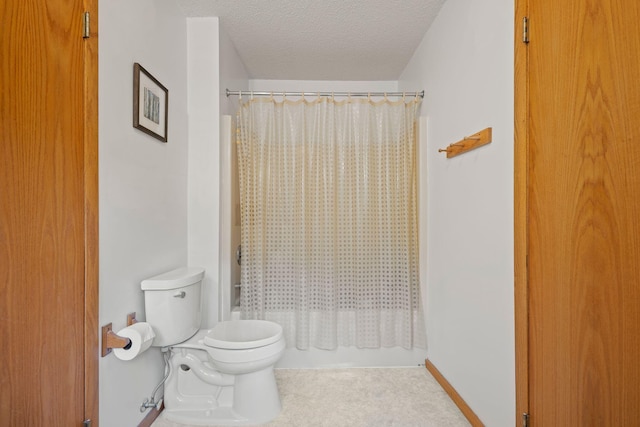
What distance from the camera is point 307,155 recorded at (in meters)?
2.52

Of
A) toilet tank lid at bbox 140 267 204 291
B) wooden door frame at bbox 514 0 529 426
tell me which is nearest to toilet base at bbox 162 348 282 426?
toilet tank lid at bbox 140 267 204 291

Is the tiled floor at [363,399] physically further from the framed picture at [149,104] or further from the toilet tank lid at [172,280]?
the framed picture at [149,104]

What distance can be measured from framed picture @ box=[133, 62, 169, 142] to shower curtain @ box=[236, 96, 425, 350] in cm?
66

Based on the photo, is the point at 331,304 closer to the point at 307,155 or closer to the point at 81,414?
the point at 307,155

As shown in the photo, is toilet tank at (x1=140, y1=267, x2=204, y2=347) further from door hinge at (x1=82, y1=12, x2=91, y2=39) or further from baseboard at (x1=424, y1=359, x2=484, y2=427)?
baseboard at (x1=424, y1=359, x2=484, y2=427)

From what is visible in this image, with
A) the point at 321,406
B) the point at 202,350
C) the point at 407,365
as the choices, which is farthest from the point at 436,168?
the point at 202,350

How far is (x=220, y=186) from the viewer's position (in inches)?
95.3

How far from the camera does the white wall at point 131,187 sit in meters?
1.42

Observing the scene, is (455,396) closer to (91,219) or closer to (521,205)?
(521,205)

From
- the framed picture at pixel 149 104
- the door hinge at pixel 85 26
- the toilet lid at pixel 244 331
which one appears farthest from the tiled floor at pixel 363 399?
the door hinge at pixel 85 26

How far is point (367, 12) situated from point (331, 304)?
6.91ft

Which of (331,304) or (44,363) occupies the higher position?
(44,363)

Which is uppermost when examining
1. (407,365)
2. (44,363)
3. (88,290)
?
(88,290)

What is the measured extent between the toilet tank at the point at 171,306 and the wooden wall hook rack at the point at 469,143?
5.59 feet
